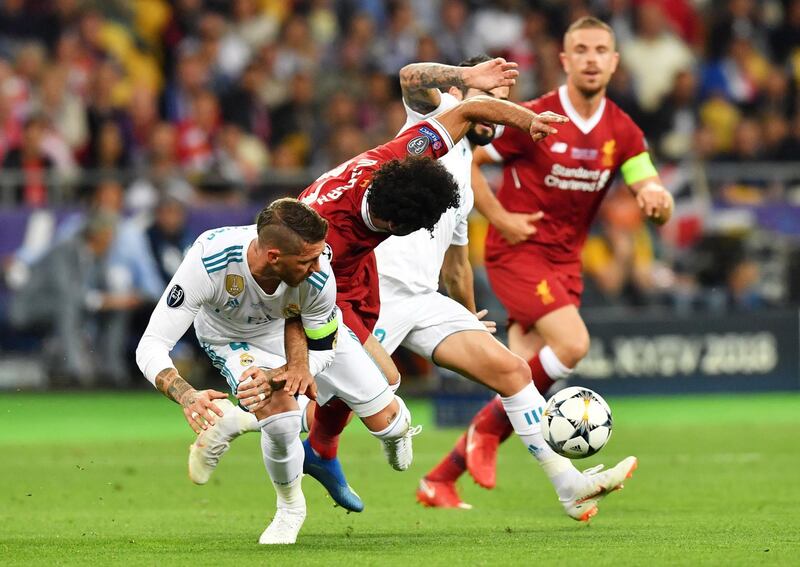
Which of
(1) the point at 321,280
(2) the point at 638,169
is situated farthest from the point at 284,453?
(2) the point at 638,169

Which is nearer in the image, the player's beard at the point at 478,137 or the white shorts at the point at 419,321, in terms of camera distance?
the white shorts at the point at 419,321

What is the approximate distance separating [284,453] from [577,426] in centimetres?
156

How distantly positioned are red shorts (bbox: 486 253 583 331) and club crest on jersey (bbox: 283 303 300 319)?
2.70 metres

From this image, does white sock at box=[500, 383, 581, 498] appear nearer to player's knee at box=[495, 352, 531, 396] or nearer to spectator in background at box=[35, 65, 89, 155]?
player's knee at box=[495, 352, 531, 396]

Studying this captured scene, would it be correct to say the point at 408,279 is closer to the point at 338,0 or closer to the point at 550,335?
the point at 550,335

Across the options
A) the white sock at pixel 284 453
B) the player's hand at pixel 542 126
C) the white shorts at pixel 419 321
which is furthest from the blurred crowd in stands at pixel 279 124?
the player's hand at pixel 542 126

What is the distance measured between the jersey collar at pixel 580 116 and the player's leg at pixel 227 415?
2935 mm

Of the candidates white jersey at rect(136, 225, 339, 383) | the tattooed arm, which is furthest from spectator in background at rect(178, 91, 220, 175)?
the tattooed arm

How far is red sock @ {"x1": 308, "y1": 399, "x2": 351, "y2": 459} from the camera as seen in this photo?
7.98 metres

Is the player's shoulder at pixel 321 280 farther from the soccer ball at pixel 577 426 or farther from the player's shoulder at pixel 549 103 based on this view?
the player's shoulder at pixel 549 103

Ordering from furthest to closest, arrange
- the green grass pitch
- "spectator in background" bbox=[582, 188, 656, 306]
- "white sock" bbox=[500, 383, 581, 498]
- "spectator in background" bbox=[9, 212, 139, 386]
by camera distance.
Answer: "spectator in background" bbox=[582, 188, 656, 306] < "spectator in background" bbox=[9, 212, 139, 386] < "white sock" bbox=[500, 383, 581, 498] < the green grass pitch

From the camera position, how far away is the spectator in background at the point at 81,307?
52.8 feet

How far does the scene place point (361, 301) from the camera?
762cm

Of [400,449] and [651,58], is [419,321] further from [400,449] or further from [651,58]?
[651,58]
